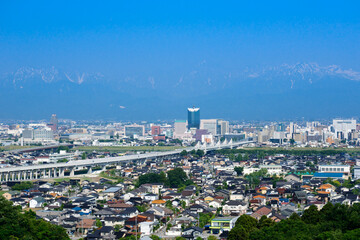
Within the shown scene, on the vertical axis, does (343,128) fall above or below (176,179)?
above

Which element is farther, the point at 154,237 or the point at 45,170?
the point at 45,170

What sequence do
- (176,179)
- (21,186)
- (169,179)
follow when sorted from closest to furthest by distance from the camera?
1. (21,186)
2. (176,179)
3. (169,179)

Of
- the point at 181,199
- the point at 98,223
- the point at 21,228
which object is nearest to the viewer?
the point at 21,228

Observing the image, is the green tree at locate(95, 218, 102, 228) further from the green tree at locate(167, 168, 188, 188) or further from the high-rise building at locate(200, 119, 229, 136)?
the high-rise building at locate(200, 119, 229, 136)

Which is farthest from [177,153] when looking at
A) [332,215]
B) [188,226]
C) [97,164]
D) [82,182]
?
[332,215]

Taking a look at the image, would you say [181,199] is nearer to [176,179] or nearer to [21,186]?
[176,179]

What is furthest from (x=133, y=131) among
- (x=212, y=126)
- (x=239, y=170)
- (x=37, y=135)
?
(x=239, y=170)

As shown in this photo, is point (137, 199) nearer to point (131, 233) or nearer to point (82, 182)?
point (131, 233)

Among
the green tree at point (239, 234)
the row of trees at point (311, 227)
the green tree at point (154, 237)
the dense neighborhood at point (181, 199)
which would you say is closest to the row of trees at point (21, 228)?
the dense neighborhood at point (181, 199)
